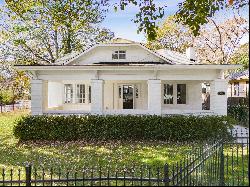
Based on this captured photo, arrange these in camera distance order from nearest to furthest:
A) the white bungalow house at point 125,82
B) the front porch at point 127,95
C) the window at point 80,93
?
the white bungalow house at point 125,82, the front porch at point 127,95, the window at point 80,93

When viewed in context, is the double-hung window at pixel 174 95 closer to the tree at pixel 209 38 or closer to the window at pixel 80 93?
the window at pixel 80 93

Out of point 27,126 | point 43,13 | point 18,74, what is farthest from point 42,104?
point 18,74

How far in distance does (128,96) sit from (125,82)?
1.08 meters

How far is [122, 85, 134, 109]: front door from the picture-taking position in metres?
26.2

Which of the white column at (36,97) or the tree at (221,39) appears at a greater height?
the tree at (221,39)

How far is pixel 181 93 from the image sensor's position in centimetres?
2638

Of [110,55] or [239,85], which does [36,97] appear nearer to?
[110,55]

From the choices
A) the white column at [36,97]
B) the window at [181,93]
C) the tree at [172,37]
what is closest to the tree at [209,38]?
the tree at [172,37]

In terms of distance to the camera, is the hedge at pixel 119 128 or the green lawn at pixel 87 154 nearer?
the green lawn at pixel 87 154

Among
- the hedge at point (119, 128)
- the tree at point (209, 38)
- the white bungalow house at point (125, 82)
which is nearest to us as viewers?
the hedge at point (119, 128)

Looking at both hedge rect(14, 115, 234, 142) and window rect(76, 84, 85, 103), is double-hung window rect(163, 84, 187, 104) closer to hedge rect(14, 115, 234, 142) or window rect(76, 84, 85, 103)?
window rect(76, 84, 85, 103)

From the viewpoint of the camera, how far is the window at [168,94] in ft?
86.1

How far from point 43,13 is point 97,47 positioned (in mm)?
13751

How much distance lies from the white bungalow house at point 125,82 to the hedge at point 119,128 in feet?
4.99
